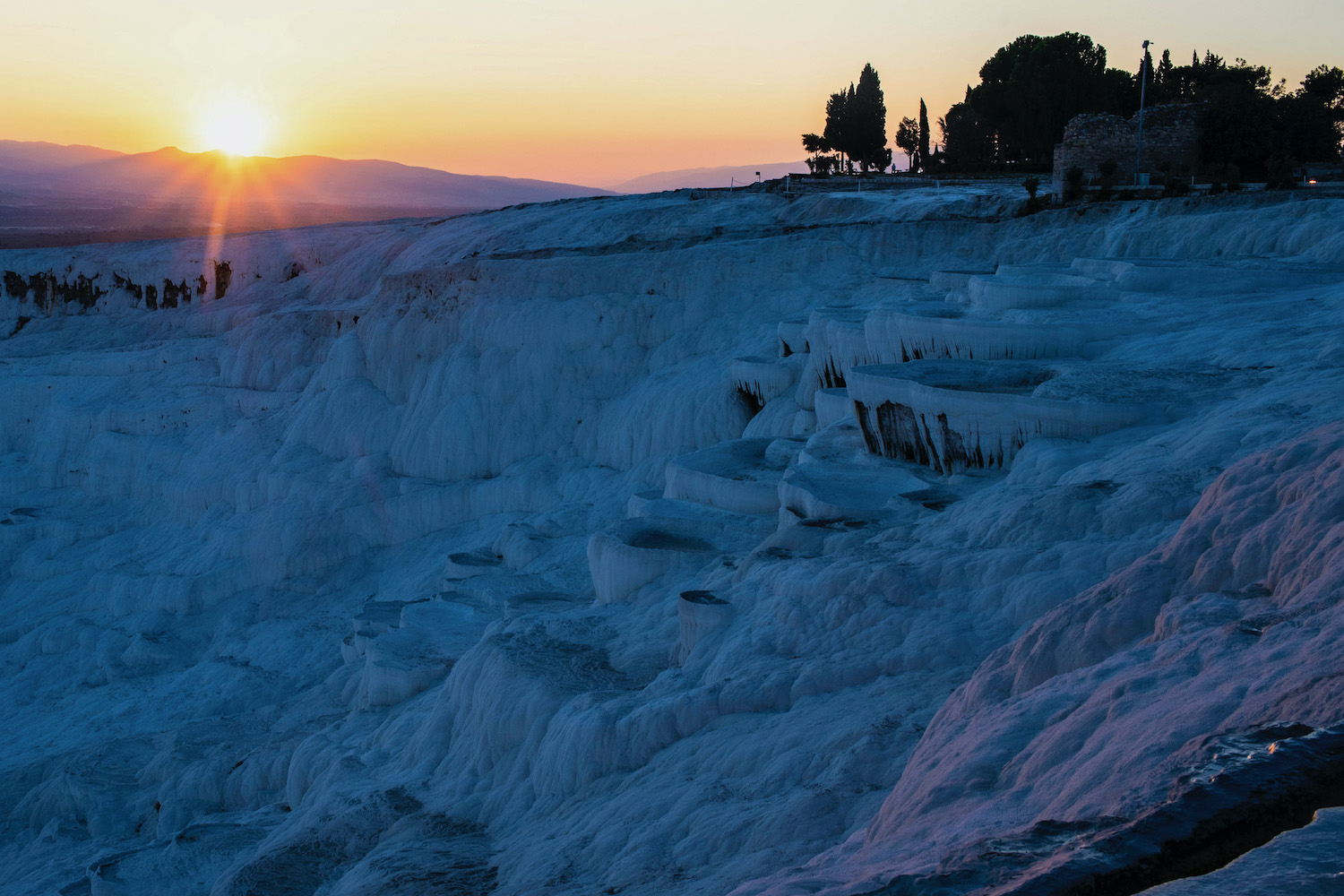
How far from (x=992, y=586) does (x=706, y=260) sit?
1513cm

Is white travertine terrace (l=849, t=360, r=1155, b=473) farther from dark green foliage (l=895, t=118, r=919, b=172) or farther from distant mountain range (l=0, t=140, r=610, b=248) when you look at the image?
distant mountain range (l=0, t=140, r=610, b=248)

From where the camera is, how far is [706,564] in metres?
11.5

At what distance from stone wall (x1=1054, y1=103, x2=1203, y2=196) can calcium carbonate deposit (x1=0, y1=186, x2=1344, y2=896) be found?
2.22m

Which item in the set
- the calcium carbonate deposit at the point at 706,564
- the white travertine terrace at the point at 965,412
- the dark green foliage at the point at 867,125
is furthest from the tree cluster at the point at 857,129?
the white travertine terrace at the point at 965,412

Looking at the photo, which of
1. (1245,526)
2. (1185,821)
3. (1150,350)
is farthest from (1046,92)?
(1185,821)

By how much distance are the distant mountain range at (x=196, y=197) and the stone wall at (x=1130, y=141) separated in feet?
169

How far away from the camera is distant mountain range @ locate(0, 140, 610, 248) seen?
8838 cm

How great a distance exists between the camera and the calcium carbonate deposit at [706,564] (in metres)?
4.59

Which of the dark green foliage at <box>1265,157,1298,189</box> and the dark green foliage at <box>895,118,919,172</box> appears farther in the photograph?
the dark green foliage at <box>895,118,919,172</box>

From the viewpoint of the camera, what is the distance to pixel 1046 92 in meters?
39.2

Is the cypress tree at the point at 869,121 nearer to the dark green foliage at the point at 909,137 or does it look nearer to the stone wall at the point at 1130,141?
the dark green foliage at the point at 909,137

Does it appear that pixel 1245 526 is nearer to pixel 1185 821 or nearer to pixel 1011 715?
pixel 1011 715

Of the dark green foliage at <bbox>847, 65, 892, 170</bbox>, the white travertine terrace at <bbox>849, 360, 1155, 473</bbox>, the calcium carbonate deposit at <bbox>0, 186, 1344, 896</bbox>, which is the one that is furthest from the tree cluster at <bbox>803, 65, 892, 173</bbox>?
the white travertine terrace at <bbox>849, 360, 1155, 473</bbox>

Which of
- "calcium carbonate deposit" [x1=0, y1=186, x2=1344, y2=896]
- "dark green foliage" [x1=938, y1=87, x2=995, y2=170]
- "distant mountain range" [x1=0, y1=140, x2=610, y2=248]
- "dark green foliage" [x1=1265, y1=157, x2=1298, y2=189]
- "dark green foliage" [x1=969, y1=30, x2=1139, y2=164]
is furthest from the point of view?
"distant mountain range" [x1=0, y1=140, x2=610, y2=248]
